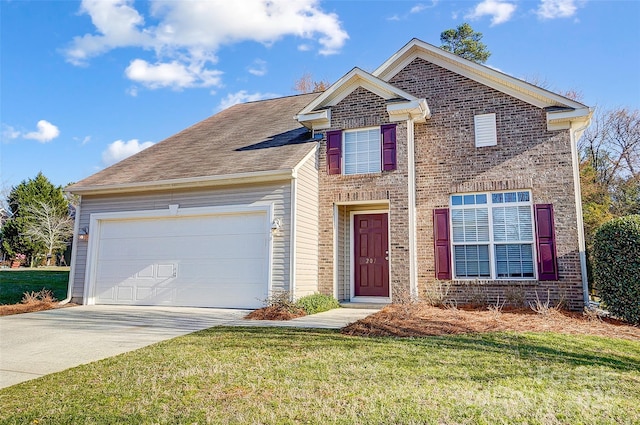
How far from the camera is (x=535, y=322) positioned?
6797mm

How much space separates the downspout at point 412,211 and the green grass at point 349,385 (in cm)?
397

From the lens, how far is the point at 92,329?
6840 mm

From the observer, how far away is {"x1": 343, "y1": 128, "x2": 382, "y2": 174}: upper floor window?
1017cm

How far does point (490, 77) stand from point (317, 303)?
6737mm

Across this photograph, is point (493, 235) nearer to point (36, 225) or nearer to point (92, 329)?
point (92, 329)

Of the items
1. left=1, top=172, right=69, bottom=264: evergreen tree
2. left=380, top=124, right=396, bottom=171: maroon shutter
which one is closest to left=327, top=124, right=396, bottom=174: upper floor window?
left=380, top=124, right=396, bottom=171: maroon shutter

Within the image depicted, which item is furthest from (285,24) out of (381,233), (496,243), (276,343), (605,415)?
(605,415)

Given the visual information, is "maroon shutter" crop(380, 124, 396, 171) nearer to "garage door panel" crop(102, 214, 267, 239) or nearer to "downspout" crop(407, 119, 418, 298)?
"downspout" crop(407, 119, 418, 298)

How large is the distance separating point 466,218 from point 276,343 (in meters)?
6.10

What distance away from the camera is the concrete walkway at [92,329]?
4.85 metres

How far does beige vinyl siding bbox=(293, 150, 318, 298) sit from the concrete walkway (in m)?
0.97

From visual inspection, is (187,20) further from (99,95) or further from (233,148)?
(99,95)

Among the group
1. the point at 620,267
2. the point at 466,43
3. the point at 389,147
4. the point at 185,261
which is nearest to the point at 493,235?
the point at 620,267

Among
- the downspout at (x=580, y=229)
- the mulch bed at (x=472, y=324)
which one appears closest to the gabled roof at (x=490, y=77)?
the downspout at (x=580, y=229)
